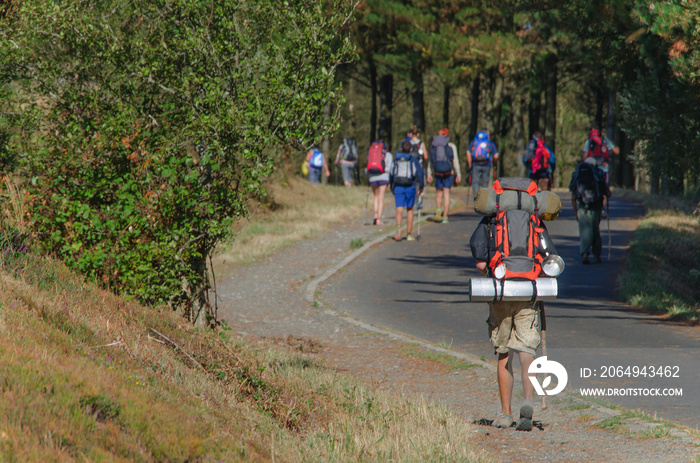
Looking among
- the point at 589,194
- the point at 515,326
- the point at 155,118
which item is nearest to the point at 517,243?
the point at 515,326

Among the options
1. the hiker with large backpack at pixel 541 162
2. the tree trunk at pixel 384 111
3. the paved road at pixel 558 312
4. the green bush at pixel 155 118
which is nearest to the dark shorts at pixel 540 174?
the hiker with large backpack at pixel 541 162

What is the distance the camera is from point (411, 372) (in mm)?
8688

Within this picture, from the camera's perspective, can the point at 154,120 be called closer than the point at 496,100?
Yes

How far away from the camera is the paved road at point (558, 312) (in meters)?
Result: 8.48

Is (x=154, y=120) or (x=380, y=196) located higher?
(x=154, y=120)

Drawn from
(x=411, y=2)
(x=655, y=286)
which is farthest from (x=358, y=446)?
(x=411, y=2)

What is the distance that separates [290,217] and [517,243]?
16371 mm

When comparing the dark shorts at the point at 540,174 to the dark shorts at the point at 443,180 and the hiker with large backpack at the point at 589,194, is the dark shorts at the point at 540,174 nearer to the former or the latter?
the dark shorts at the point at 443,180

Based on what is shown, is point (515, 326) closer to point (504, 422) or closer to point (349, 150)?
point (504, 422)

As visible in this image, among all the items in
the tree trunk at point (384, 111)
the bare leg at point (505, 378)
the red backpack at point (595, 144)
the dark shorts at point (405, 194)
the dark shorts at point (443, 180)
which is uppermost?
the tree trunk at point (384, 111)

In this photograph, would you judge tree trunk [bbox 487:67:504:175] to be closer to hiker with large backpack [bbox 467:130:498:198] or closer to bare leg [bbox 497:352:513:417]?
hiker with large backpack [bbox 467:130:498:198]

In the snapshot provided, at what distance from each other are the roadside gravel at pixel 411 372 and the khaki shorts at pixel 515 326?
640mm

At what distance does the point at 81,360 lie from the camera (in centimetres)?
518

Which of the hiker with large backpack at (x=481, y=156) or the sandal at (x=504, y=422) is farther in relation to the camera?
the hiker with large backpack at (x=481, y=156)
